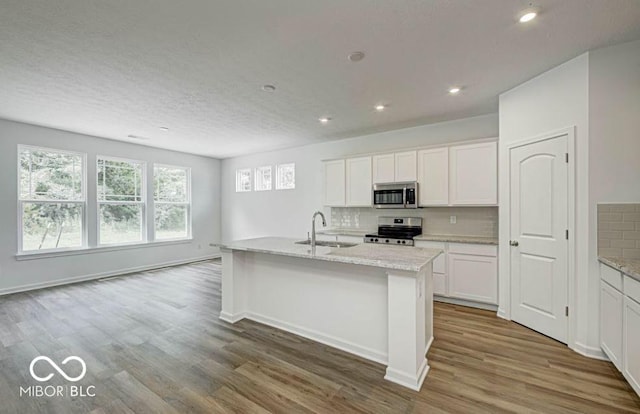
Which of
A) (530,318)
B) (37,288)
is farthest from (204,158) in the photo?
(530,318)

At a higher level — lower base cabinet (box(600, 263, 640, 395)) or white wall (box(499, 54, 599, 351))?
white wall (box(499, 54, 599, 351))

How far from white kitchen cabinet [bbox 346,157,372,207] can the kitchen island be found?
1.93 meters

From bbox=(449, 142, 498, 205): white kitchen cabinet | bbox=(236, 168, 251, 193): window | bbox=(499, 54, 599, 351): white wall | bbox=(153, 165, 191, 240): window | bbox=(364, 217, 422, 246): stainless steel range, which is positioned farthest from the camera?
bbox=(236, 168, 251, 193): window

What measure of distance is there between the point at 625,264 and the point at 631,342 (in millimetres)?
562

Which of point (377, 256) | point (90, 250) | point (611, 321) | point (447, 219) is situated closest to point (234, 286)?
point (377, 256)

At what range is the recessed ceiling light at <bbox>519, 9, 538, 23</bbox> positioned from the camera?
1.97 m

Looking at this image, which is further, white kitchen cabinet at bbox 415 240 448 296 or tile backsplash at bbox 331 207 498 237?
tile backsplash at bbox 331 207 498 237

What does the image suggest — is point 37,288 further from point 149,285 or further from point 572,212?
point 572,212

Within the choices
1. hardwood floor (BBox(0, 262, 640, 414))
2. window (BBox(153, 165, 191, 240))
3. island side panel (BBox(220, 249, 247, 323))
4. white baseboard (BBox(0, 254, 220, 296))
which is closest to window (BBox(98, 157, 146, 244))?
window (BBox(153, 165, 191, 240))

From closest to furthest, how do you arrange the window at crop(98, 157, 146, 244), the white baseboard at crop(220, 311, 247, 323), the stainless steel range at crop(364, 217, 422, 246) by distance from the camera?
the white baseboard at crop(220, 311, 247, 323) < the stainless steel range at crop(364, 217, 422, 246) < the window at crop(98, 157, 146, 244)

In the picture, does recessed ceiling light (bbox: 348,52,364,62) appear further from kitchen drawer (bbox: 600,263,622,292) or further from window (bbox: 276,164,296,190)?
window (bbox: 276,164,296,190)

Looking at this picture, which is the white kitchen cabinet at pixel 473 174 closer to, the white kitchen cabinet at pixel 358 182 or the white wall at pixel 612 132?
the white wall at pixel 612 132

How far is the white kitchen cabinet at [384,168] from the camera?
461 centimetres

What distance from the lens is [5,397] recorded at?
6.68 ft
